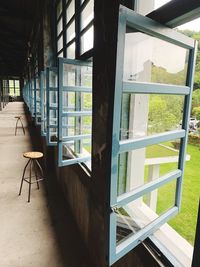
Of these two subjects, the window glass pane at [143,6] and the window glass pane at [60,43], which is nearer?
the window glass pane at [143,6]

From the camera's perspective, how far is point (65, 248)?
2074 millimetres

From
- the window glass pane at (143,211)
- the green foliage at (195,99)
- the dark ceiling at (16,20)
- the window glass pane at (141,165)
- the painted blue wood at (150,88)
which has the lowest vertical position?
the window glass pane at (143,211)

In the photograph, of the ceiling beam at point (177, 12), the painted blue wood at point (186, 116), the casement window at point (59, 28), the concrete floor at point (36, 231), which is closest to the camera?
the ceiling beam at point (177, 12)

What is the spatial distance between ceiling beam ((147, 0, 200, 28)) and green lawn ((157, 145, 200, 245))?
0.73 m

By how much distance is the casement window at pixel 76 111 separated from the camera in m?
2.16

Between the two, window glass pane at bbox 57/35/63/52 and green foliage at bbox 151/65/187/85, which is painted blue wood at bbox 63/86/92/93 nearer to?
green foliage at bbox 151/65/187/85

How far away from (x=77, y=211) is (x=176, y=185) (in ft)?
4.78

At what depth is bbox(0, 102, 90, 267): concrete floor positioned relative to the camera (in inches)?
75.8

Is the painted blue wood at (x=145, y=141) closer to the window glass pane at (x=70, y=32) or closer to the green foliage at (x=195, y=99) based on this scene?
the green foliage at (x=195, y=99)

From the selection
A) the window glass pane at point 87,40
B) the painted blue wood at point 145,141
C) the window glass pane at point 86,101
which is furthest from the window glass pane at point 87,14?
the painted blue wood at point 145,141

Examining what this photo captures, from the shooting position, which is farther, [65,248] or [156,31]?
[65,248]

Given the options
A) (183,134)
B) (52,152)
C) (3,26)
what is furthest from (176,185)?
(3,26)

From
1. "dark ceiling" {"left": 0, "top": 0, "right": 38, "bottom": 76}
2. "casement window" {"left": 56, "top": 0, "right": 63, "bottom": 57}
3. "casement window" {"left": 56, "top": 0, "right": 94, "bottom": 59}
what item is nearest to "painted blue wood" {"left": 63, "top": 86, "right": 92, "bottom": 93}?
"casement window" {"left": 56, "top": 0, "right": 94, "bottom": 59}

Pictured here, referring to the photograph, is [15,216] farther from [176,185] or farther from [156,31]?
[156,31]
